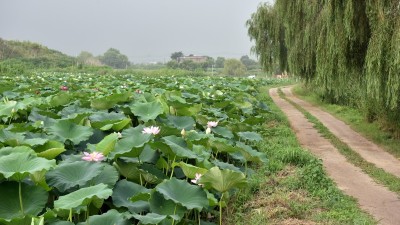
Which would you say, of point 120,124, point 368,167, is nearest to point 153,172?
point 120,124

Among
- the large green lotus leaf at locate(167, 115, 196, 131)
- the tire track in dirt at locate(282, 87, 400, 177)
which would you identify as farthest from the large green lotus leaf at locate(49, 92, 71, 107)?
the tire track in dirt at locate(282, 87, 400, 177)

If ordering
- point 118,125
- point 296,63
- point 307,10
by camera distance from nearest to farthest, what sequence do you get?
point 118,125 < point 307,10 < point 296,63

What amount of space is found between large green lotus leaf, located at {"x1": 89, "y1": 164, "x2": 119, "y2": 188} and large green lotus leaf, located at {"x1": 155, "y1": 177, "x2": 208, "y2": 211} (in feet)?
0.97

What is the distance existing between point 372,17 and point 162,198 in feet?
17.4

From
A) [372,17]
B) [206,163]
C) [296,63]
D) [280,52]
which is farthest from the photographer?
[280,52]

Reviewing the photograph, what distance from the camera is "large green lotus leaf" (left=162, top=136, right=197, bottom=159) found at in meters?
2.95

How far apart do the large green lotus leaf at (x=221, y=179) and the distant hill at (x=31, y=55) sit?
45.5 metres

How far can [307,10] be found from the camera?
38.2 feet

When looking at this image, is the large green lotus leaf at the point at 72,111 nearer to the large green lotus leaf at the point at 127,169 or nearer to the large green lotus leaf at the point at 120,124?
the large green lotus leaf at the point at 120,124

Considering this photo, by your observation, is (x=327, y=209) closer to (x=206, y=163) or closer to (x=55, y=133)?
(x=206, y=163)

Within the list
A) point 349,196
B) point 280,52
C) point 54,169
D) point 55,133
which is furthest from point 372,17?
point 280,52

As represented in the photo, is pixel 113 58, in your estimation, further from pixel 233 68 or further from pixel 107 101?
pixel 107 101

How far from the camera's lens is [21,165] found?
92.4 inches

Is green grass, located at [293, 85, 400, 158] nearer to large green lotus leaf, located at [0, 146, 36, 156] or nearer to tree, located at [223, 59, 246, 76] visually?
large green lotus leaf, located at [0, 146, 36, 156]
